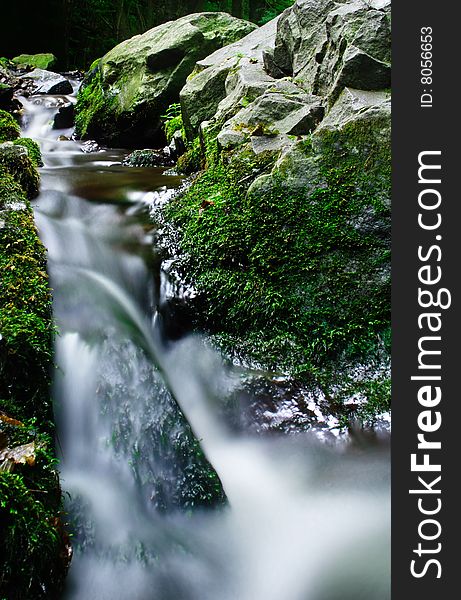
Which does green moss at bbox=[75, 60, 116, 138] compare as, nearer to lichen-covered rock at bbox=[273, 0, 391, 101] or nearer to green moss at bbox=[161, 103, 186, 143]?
green moss at bbox=[161, 103, 186, 143]

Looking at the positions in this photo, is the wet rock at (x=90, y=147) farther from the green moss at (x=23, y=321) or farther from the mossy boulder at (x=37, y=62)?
the mossy boulder at (x=37, y=62)

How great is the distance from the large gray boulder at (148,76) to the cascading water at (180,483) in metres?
5.62

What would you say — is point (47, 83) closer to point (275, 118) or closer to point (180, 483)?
point (275, 118)

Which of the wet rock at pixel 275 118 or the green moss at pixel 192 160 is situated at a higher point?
the green moss at pixel 192 160

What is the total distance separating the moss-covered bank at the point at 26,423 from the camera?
1.78 metres

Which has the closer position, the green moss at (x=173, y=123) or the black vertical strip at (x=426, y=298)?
the black vertical strip at (x=426, y=298)

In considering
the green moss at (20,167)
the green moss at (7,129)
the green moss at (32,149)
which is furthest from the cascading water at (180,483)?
the green moss at (7,129)

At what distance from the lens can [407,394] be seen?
2029mm

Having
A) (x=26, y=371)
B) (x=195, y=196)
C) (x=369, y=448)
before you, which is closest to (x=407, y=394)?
(x=369, y=448)

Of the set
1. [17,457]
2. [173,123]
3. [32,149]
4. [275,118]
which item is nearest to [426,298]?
[17,457]

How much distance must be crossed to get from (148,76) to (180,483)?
786 cm

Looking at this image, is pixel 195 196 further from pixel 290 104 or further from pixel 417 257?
pixel 417 257

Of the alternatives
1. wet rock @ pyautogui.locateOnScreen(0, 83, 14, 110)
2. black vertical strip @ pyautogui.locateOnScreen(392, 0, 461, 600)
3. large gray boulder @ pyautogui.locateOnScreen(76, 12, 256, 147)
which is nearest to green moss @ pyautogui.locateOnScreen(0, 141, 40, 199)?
black vertical strip @ pyautogui.locateOnScreen(392, 0, 461, 600)

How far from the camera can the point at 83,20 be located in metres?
20.0
